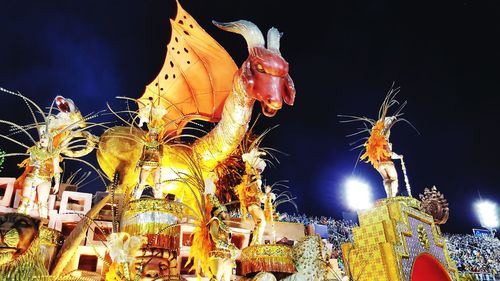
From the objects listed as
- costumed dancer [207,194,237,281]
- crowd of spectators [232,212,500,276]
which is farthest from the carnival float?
crowd of spectators [232,212,500,276]

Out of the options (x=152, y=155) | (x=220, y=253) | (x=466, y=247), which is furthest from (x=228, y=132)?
(x=466, y=247)

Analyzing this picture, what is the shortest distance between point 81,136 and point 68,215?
1.54 meters

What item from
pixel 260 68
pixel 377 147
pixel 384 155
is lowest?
pixel 384 155

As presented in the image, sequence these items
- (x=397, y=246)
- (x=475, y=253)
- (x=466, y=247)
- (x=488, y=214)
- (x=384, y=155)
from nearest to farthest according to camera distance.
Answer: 1. (x=397, y=246)
2. (x=384, y=155)
3. (x=475, y=253)
4. (x=466, y=247)
5. (x=488, y=214)

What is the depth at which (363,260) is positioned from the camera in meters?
5.77

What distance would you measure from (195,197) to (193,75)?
10.8 ft

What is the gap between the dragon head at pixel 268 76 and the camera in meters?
5.35

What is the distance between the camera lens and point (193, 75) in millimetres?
6875

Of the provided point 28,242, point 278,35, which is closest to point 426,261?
point 278,35

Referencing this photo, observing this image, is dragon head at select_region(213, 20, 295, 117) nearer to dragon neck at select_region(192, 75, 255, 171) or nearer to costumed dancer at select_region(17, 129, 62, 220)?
dragon neck at select_region(192, 75, 255, 171)

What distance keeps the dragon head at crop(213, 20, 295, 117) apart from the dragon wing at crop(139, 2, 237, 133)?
1.29m

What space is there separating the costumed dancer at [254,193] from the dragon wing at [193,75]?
141cm

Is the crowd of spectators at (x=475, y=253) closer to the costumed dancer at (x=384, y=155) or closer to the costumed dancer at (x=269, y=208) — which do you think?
the costumed dancer at (x=384, y=155)

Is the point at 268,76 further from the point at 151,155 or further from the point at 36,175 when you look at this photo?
the point at 36,175
